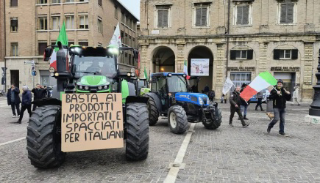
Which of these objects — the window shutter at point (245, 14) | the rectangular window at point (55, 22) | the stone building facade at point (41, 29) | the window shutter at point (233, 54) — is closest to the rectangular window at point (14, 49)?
the stone building facade at point (41, 29)

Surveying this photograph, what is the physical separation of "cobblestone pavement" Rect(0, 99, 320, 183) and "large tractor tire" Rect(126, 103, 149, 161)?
1.00ft

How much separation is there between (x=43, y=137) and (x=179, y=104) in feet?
19.7

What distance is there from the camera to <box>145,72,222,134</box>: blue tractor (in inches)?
346

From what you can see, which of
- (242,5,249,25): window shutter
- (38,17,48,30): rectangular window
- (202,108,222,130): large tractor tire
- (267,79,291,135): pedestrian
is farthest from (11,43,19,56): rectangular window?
(267,79,291,135): pedestrian

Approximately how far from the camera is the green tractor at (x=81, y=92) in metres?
4.55

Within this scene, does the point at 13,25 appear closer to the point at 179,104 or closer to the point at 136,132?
the point at 179,104

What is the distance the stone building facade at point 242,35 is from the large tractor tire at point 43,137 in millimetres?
23310

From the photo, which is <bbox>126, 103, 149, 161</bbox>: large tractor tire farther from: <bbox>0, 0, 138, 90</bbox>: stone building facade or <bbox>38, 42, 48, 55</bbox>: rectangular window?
<bbox>38, 42, 48, 55</bbox>: rectangular window

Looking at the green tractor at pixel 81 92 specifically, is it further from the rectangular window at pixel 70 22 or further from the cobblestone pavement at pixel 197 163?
the rectangular window at pixel 70 22

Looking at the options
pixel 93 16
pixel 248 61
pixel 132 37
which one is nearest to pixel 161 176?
pixel 248 61

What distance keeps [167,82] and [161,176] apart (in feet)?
18.8

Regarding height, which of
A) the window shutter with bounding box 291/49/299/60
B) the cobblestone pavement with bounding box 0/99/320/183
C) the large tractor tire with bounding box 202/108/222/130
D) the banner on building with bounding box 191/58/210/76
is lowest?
the cobblestone pavement with bounding box 0/99/320/183

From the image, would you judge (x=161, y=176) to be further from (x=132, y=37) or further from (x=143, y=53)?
(x=132, y=37)

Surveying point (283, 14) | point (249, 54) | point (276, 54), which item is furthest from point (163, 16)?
point (276, 54)
